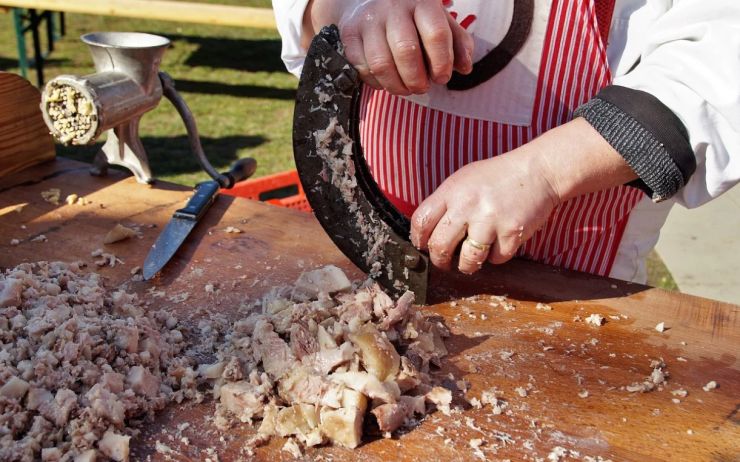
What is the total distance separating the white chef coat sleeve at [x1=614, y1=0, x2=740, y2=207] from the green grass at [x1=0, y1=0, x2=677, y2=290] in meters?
2.49

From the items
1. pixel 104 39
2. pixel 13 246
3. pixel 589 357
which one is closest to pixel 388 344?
pixel 589 357

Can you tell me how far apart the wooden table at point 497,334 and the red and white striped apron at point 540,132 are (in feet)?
0.54

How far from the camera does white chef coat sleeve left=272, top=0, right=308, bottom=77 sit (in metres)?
1.63

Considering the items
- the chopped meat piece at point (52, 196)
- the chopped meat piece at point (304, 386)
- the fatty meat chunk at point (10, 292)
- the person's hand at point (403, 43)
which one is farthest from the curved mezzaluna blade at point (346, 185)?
the chopped meat piece at point (52, 196)

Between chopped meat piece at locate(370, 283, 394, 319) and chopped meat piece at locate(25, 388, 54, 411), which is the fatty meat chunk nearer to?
chopped meat piece at locate(25, 388, 54, 411)

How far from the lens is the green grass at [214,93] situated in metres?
4.99

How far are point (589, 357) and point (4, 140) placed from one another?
5.16ft

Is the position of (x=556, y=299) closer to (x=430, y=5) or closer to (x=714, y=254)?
(x=430, y=5)

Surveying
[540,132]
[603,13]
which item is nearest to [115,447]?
[540,132]

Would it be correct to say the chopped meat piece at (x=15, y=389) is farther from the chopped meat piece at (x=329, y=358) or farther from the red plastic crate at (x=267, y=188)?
the red plastic crate at (x=267, y=188)

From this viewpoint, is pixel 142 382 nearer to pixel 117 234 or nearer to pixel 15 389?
pixel 15 389

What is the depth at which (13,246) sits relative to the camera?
5.24ft

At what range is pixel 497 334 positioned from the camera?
1395mm

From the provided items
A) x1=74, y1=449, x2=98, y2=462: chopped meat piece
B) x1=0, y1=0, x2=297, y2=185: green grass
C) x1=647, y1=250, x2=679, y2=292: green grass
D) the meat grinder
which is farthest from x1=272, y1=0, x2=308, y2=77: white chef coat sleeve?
x1=0, y1=0, x2=297, y2=185: green grass
